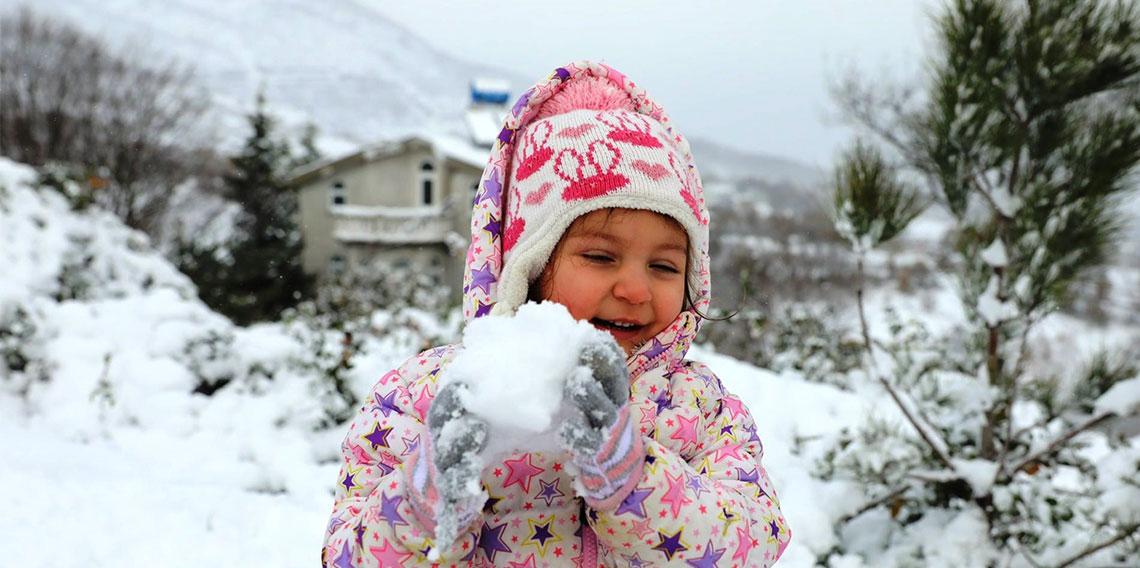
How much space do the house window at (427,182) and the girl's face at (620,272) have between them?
63.1 ft

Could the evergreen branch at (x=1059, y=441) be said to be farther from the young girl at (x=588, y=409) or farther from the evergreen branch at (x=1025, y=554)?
the young girl at (x=588, y=409)

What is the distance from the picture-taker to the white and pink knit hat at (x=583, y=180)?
4.15 feet

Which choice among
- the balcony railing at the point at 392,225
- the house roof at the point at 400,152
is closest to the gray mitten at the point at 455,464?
the house roof at the point at 400,152

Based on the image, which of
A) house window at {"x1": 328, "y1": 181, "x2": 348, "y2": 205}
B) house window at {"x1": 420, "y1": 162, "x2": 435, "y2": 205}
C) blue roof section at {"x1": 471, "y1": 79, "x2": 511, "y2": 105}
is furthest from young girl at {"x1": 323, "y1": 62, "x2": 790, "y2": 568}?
blue roof section at {"x1": 471, "y1": 79, "x2": 511, "y2": 105}

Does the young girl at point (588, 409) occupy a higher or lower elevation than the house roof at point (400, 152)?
lower

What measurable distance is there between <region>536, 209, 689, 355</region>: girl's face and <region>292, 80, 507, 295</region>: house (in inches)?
694

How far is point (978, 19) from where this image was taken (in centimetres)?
274

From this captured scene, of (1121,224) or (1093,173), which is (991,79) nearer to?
(1093,173)

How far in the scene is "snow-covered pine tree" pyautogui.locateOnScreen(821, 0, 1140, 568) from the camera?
104 inches

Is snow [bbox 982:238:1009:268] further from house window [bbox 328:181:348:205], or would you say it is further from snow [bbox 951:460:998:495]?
house window [bbox 328:181:348:205]

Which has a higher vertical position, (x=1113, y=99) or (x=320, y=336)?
(x=1113, y=99)

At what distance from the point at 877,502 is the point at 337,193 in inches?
789

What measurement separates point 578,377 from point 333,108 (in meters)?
39.2

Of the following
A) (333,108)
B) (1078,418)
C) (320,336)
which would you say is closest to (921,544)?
(1078,418)
